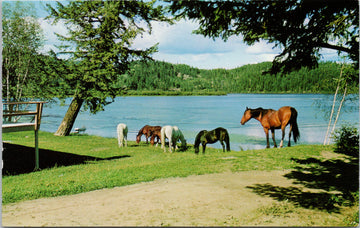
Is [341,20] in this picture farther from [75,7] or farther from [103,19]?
[75,7]

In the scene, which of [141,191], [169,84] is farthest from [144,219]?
[169,84]

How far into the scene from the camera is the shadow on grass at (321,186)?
514 cm

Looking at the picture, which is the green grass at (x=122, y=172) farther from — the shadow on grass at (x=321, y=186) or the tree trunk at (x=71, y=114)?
the tree trunk at (x=71, y=114)

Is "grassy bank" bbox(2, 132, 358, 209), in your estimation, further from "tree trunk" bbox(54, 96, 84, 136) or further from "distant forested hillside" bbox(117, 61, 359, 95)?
"tree trunk" bbox(54, 96, 84, 136)

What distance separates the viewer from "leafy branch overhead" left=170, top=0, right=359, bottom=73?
551 centimetres

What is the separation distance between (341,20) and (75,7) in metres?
11.0

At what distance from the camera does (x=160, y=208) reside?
4.67 meters

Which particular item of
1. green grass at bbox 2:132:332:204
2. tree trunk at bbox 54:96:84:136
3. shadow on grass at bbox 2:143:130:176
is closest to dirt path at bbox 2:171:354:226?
green grass at bbox 2:132:332:204

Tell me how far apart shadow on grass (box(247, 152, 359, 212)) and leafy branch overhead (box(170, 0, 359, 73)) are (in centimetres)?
254

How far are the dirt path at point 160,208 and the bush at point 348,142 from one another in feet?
21.5

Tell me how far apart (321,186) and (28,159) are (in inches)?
370

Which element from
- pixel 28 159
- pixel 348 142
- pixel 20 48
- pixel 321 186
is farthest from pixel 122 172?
pixel 20 48

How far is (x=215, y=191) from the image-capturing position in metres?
5.59

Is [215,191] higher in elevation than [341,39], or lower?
lower
